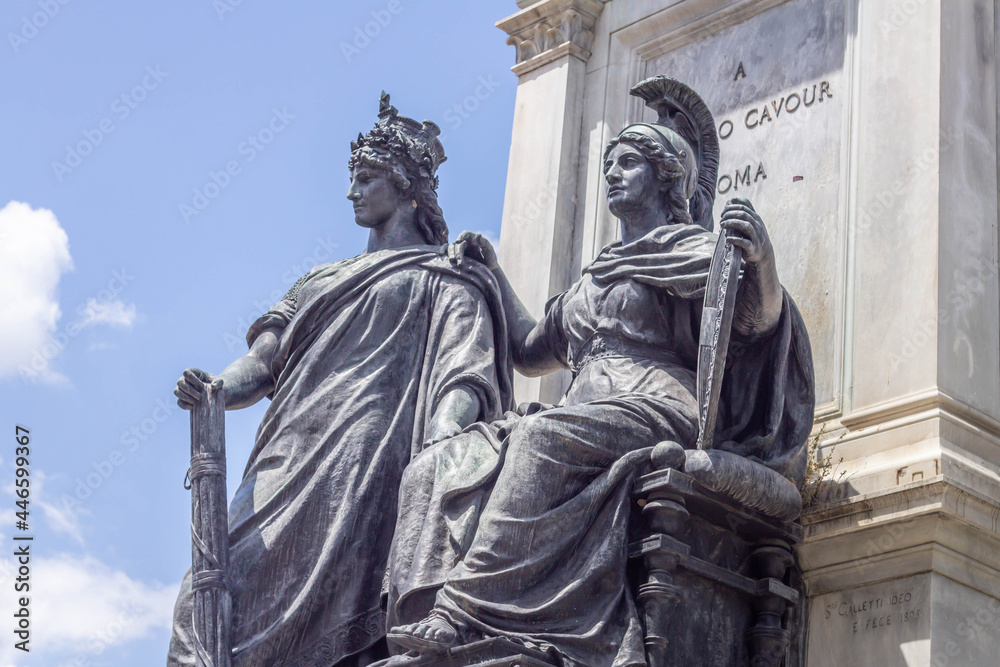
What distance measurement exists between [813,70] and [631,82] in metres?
1.55

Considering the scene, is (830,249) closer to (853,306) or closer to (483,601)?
(853,306)

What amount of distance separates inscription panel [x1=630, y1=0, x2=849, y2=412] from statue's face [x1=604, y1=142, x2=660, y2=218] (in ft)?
4.11

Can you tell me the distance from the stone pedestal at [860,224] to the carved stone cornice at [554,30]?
1 centimetres

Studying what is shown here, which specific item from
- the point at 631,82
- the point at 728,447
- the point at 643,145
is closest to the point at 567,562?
the point at 728,447

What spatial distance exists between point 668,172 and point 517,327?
1202mm

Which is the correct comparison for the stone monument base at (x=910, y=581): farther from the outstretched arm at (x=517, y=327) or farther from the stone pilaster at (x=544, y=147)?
the stone pilaster at (x=544, y=147)

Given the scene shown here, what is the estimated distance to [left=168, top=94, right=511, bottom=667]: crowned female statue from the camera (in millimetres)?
7941

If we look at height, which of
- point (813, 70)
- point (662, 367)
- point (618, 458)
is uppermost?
point (813, 70)

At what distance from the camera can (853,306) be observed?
28.5ft

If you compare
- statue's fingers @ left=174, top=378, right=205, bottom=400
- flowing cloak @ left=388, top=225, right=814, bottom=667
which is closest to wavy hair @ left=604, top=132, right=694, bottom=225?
flowing cloak @ left=388, top=225, right=814, bottom=667

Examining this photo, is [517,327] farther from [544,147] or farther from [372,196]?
[544,147]

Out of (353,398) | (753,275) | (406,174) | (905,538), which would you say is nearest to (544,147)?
(406,174)

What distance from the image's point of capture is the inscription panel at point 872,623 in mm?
7445

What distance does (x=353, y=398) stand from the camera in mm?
8422
